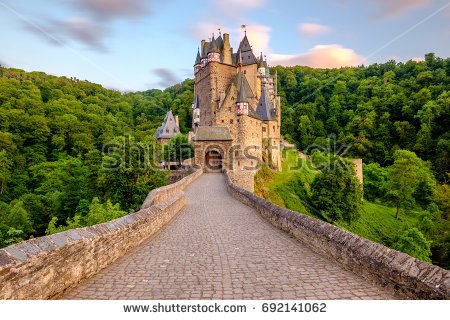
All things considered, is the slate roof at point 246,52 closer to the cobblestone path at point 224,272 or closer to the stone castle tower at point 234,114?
the stone castle tower at point 234,114

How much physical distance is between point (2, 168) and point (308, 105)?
70.7m

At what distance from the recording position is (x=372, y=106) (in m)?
75.8

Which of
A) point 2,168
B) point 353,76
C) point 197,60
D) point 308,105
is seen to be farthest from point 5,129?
point 353,76

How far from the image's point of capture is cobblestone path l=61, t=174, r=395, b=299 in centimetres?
463

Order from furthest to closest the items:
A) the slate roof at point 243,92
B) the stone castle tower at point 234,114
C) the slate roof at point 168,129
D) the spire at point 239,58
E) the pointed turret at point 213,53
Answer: the slate roof at point 168,129 < the spire at point 239,58 < the pointed turret at point 213,53 < the slate roof at point 243,92 < the stone castle tower at point 234,114

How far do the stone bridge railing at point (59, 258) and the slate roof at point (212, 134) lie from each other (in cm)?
3277

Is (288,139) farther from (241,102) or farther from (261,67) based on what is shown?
(241,102)

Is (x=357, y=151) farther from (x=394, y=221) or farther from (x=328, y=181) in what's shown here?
(x=328, y=181)

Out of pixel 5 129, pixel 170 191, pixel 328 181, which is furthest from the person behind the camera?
pixel 5 129

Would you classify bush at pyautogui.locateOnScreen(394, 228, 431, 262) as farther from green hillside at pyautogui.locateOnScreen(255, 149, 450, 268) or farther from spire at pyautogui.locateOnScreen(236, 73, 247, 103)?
spire at pyautogui.locateOnScreen(236, 73, 247, 103)

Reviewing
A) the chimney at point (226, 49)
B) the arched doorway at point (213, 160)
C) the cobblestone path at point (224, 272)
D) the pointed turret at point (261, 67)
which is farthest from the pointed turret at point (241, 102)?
the cobblestone path at point (224, 272)

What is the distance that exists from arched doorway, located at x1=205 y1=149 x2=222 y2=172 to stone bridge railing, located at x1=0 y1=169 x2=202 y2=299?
33.4 metres

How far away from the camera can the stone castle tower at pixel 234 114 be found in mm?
40500

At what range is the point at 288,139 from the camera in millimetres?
81000
